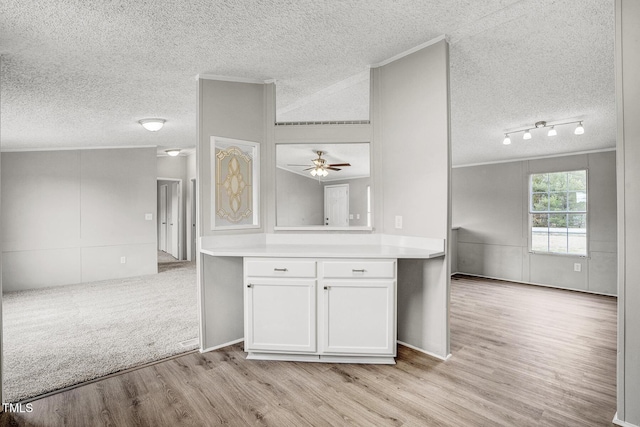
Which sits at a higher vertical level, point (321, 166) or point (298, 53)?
point (298, 53)

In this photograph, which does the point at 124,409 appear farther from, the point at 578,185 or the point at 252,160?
the point at 578,185

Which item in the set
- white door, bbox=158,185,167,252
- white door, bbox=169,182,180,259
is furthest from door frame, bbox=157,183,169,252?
white door, bbox=169,182,180,259

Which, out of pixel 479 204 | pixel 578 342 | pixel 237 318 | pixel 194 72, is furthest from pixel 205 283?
pixel 479 204

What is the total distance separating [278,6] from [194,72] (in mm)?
1183

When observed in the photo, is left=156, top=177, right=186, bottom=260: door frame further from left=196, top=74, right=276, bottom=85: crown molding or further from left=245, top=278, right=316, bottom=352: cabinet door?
left=245, top=278, right=316, bottom=352: cabinet door

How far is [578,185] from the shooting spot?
5305 millimetres

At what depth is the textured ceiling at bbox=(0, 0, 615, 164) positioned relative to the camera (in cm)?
209

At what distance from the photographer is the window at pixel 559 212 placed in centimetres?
529

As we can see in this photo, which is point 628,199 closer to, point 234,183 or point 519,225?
point 234,183

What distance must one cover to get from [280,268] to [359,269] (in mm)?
583

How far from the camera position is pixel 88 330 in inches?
131

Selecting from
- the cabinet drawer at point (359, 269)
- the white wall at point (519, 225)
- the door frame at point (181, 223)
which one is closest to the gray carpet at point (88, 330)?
the cabinet drawer at point (359, 269)

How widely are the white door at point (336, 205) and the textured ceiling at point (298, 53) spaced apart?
673mm

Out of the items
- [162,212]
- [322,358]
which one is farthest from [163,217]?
[322,358]
